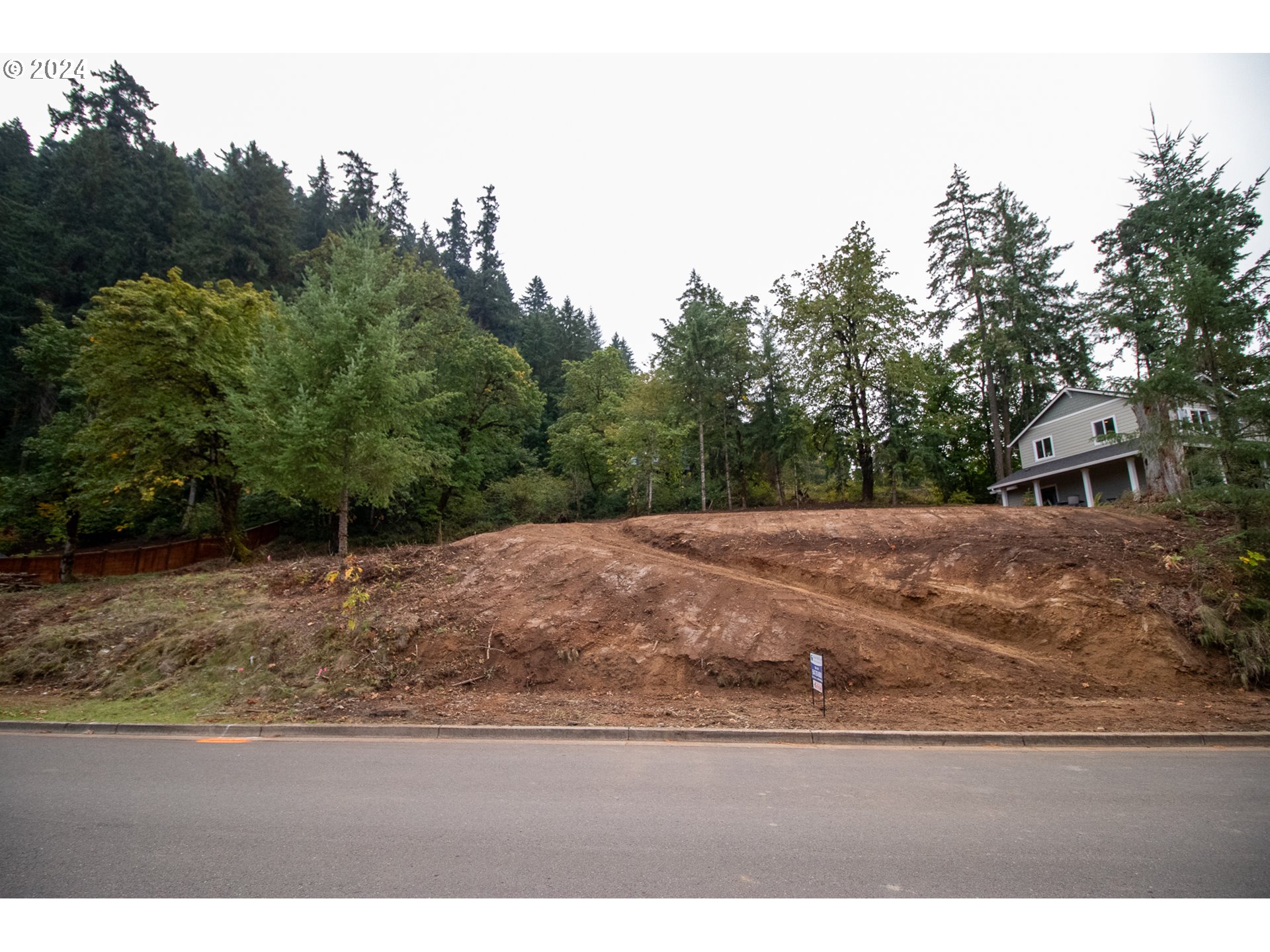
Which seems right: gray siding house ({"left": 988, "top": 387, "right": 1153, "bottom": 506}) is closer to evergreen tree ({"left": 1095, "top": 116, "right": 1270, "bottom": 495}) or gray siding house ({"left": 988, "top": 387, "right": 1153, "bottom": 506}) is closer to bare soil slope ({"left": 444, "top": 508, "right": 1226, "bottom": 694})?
evergreen tree ({"left": 1095, "top": 116, "right": 1270, "bottom": 495})

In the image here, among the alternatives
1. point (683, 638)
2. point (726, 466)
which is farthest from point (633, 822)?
point (726, 466)

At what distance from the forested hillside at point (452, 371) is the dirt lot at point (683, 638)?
123 inches

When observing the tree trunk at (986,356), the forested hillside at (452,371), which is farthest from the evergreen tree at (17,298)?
the tree trunk at (986,356)

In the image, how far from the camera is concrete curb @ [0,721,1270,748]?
302 inches

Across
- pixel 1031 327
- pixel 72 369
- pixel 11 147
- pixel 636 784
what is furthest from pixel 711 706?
pixel 11 147

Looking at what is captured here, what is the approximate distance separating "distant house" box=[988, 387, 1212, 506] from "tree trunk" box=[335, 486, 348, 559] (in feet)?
94.7

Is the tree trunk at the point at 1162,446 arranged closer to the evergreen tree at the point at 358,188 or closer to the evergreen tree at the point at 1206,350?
the evergreen tree at the point at 1206,350

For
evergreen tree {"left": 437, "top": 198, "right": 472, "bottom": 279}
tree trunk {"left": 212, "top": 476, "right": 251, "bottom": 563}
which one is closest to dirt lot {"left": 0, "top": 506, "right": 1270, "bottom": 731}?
tree trunk {"left": 212, "top": 476, "right": 251, "bottom": 563}

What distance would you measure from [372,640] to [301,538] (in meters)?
25.0

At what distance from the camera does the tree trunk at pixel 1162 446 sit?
1184cm

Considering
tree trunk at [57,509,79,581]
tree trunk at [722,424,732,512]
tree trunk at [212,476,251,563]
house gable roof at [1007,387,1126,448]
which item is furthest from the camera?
tree trunk at [722,424,732,512]

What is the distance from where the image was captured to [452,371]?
3131 cm

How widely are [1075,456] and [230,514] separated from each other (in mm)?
37924

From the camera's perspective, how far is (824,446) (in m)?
29.1
